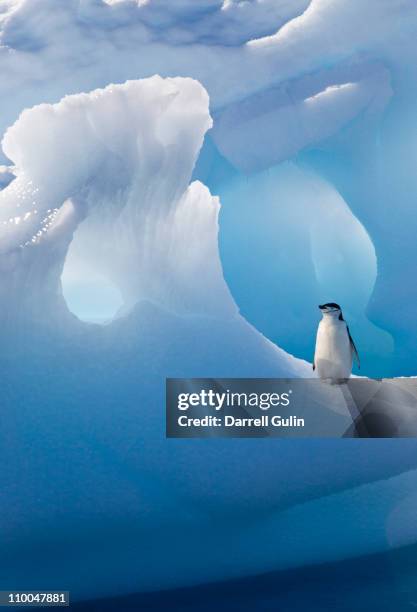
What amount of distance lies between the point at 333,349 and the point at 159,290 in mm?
955

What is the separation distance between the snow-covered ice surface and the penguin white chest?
0.12 metres

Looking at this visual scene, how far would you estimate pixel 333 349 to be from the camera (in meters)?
3.98

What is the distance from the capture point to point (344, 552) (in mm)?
3838

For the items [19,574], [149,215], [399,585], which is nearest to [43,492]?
[19,574]

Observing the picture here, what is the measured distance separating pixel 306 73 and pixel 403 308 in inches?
58.5

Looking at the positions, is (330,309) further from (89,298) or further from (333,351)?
(89,298)

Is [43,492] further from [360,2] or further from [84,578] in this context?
[360,2]

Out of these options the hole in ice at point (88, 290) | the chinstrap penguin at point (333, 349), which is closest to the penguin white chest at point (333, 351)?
the chinstrap penguin at point (333, 349)

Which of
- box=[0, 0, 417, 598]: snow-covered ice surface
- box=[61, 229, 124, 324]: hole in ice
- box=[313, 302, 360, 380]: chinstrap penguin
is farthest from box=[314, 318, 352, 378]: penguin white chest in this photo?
box=[61, 229, 124, 324]: hole in ice

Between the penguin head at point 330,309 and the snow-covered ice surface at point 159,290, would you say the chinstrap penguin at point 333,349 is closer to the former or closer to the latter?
the penguin head at point 330,309

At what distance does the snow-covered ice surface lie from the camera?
12.3 feet

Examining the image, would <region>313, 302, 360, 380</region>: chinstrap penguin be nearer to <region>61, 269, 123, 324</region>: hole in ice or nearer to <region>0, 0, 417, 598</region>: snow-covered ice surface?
<region>0, 0, 417, 598</region>: snow-covered ice surface

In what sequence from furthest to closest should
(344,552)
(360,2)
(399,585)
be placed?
(360,2)
(344,552)
(399,585)

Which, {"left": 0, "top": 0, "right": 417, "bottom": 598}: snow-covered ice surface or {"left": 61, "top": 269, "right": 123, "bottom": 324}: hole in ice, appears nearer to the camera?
{"left": 0, "top": 0, "right": 417, "bottom": 598}: snow-covered ice surface
